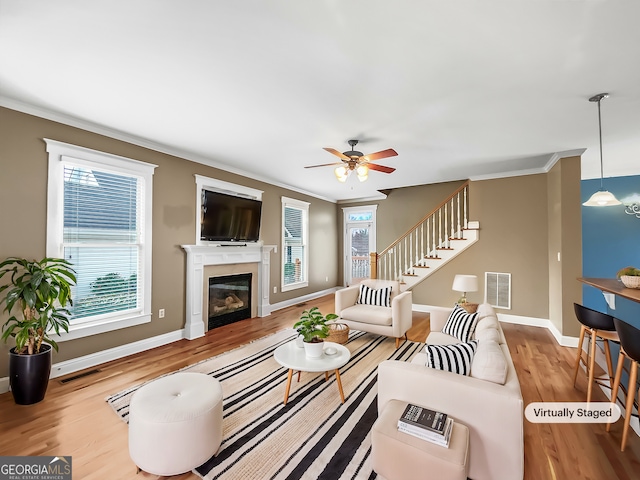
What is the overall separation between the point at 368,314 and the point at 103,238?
11.1 feet

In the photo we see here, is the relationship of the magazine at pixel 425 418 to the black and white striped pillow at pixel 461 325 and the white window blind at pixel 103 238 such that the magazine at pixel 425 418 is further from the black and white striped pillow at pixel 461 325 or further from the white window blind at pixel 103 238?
the white window blind at pixel 103 238

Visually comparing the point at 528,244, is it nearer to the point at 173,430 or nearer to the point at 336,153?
the point at 336,153

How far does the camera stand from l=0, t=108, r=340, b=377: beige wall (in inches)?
103

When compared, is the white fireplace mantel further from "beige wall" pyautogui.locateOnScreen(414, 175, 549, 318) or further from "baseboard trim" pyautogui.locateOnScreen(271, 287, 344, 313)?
"beige wall" pyautogui.locateOnScreen(414, 175, 549, 318)

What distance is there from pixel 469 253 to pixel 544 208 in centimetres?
136

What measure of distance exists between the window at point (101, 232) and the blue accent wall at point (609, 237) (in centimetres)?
723

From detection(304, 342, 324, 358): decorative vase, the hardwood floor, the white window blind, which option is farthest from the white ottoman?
the white window blind

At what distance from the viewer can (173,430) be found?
1.62m

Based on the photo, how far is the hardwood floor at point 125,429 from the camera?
1772mm

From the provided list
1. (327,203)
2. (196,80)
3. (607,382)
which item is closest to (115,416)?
(196,80)

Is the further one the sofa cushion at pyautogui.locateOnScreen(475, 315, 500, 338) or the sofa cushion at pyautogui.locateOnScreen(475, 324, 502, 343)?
the sofa cushion at pyautogui.locateOnScreen(475, 315, 500, 338)

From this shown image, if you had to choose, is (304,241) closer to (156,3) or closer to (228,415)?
(228,415)

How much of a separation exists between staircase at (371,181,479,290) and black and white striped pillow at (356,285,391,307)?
1.57 m

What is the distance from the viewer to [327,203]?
773cm
